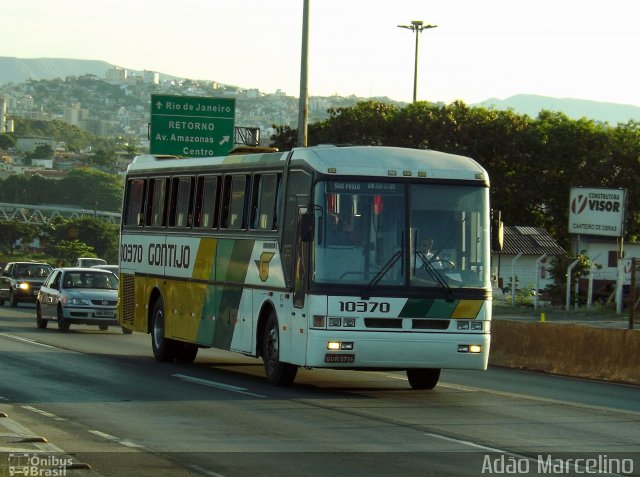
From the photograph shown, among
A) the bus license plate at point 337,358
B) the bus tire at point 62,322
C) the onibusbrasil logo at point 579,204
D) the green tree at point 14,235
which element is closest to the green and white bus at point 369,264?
the bus license plate at point 337,358

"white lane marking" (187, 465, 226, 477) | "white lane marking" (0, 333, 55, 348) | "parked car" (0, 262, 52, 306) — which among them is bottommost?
"parked car" (0, 262, 52, 306)

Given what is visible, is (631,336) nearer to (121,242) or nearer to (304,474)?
(121,242)

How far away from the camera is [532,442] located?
13.5 metres

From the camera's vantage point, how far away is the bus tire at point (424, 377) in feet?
65.0

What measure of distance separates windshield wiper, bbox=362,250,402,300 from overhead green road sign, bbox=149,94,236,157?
26482 mm

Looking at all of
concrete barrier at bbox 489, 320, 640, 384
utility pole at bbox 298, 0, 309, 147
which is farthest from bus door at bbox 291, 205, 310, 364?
utility pole at bbox 298, 0, 309, 147

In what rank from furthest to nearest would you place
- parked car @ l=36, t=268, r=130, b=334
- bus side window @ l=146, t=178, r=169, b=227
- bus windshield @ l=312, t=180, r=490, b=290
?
parked car @ l=36, t=268, r=130, b=334 → bus side window @ l=146, t=178, r=169, b=227 → bus windshield @ l=312, t=180, r=490, b=290

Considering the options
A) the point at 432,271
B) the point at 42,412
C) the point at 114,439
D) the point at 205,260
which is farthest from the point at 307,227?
the point at 114,439

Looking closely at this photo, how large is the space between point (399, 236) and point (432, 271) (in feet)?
2.02

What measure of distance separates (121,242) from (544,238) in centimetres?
7839

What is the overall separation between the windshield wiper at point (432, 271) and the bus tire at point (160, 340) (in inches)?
286

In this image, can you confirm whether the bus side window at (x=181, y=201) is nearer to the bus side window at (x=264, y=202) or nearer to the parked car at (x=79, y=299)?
the bus side window at (x=264, y=202)

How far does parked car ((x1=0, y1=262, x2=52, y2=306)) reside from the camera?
5191 cm

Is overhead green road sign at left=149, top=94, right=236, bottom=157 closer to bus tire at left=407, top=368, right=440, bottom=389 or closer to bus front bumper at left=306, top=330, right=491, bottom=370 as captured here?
bus tire at left=407, top=368, right=440, bottom=389
